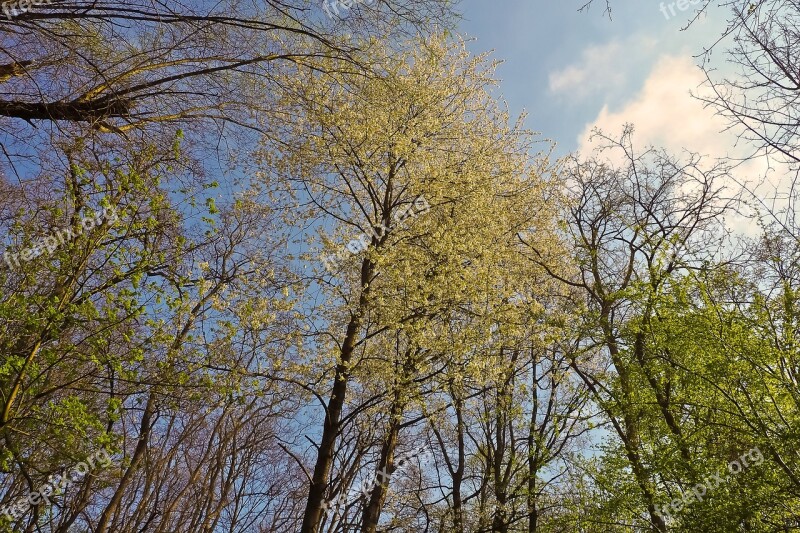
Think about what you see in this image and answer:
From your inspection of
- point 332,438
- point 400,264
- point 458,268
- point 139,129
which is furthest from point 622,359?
point 139,129

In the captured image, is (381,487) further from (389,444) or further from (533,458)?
(533,458)

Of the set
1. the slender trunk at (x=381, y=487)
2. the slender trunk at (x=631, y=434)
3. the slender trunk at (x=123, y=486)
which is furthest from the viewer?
the slender trunk at (x=381, y=487)

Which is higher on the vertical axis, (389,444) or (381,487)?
(389,444)

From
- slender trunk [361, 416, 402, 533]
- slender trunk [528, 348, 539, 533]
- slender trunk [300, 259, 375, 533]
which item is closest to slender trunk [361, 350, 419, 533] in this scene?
slender trunk [361, 416, 402, 533]

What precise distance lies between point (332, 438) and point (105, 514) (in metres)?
4.16

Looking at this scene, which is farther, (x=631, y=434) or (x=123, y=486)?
(x=631, y=434)

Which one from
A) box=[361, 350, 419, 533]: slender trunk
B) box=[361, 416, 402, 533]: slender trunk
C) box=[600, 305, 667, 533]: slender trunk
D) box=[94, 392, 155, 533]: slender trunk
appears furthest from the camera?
box=[361, 416, 402, 533]: slender trunk

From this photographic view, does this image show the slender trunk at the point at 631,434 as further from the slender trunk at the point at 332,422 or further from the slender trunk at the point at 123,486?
the slender trunk at the point at 123,486

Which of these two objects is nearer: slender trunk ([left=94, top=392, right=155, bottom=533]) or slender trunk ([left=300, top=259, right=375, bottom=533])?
slender trunk ([left=300, top=259, right=375, bottom=533])

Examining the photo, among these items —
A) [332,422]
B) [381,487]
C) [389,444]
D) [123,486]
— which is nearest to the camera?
[332,422]

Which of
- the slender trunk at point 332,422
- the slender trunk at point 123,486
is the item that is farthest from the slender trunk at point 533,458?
the slender trunk at point 123,486

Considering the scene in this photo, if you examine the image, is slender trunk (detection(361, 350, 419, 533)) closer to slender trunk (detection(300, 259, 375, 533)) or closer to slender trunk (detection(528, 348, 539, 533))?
slender trunk (detection(300, 259, 375, 533))

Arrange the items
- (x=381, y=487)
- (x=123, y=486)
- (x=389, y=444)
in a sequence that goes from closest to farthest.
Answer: (x=123, y=486) → (x=381, y=487) → (x=389, y=444)

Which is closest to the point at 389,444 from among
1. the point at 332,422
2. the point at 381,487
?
the point at 381,487
